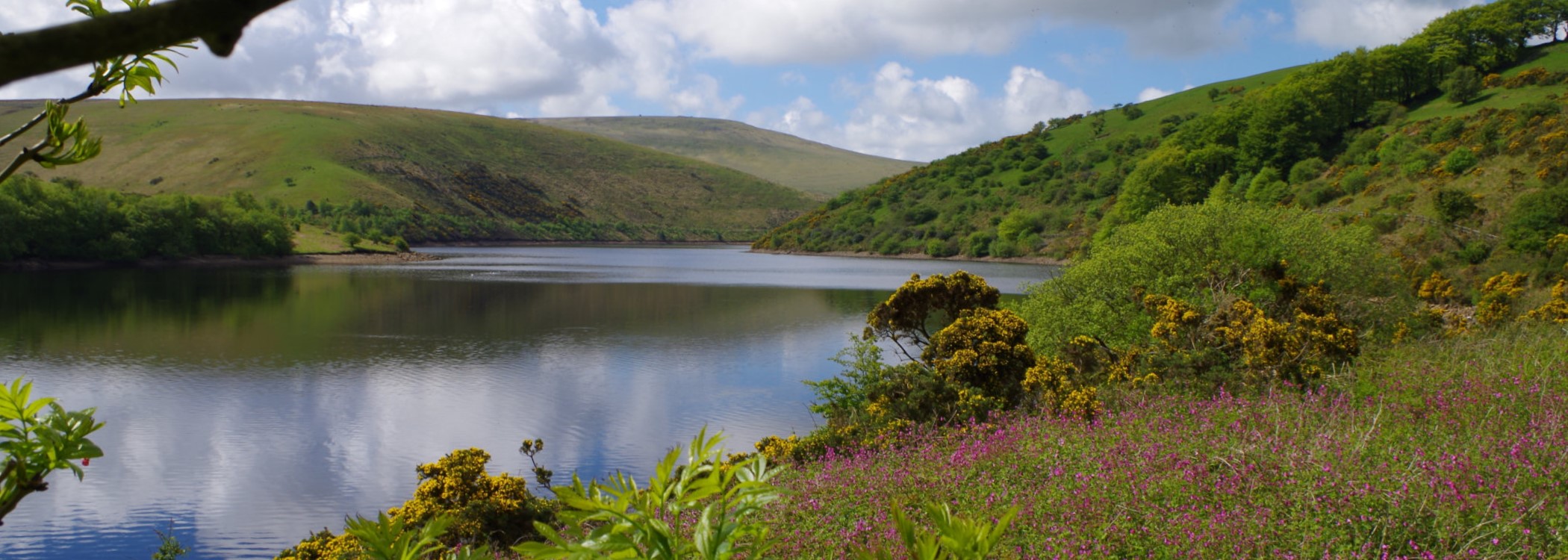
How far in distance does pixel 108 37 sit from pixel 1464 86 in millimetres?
83598

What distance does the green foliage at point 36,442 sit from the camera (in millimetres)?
2105

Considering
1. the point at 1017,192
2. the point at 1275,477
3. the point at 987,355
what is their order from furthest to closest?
the point at 1017,192, the point at 987,355, the point at 1275,477

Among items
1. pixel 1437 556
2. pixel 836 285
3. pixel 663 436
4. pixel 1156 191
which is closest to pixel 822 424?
pixel 663 436

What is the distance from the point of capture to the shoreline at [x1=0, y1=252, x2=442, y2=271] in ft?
220

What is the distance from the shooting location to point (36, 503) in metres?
14.8

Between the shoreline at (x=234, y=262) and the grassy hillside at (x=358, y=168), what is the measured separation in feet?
135

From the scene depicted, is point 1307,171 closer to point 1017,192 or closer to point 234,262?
point 1017,192

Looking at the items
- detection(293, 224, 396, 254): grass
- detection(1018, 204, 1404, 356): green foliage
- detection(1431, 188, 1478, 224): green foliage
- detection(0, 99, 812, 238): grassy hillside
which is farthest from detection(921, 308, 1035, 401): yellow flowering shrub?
detection(0, 99, 812, 238): grassy hillside

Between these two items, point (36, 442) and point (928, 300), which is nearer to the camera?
point (36, 442)

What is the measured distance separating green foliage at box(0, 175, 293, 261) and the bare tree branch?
75616mm

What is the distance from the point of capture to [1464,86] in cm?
6725

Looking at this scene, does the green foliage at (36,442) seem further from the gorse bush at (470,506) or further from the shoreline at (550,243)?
the shoreline at (550,243)

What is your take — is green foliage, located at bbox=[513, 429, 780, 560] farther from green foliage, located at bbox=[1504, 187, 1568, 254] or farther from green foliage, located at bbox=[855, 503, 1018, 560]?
green foliage, located at bbox=[1504, 187, 1568, 254]

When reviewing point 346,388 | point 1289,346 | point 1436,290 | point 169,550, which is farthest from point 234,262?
point 1289,346
